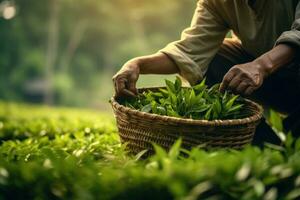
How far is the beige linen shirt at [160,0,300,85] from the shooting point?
3648mm

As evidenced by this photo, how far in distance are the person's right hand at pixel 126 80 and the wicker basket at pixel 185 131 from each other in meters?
0.35

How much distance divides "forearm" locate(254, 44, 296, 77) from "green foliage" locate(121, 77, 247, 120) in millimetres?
228

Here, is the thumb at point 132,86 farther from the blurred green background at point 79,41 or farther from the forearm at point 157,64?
the blurred green background at point 79,41

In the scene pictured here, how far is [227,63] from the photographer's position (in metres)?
4.09

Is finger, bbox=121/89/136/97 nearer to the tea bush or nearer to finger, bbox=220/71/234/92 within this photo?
finger, bbox=220/71/234/92

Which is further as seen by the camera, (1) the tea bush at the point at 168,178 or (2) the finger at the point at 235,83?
(2) the finger at the point at 235,83

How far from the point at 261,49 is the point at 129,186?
78.5 inches

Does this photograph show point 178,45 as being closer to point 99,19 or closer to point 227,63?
point 227,63

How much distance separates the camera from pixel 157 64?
12.3 feet

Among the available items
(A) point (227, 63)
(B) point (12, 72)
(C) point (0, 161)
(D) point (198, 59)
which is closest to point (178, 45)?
(D) point (198, 59)

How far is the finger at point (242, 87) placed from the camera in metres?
3.13

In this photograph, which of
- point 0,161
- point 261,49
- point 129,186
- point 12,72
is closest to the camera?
point 129,186

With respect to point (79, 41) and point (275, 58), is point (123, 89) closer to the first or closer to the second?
point (275, 58)

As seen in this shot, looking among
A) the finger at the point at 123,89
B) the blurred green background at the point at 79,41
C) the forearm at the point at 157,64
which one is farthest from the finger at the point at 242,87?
the blurred green background at the point at 79,41
